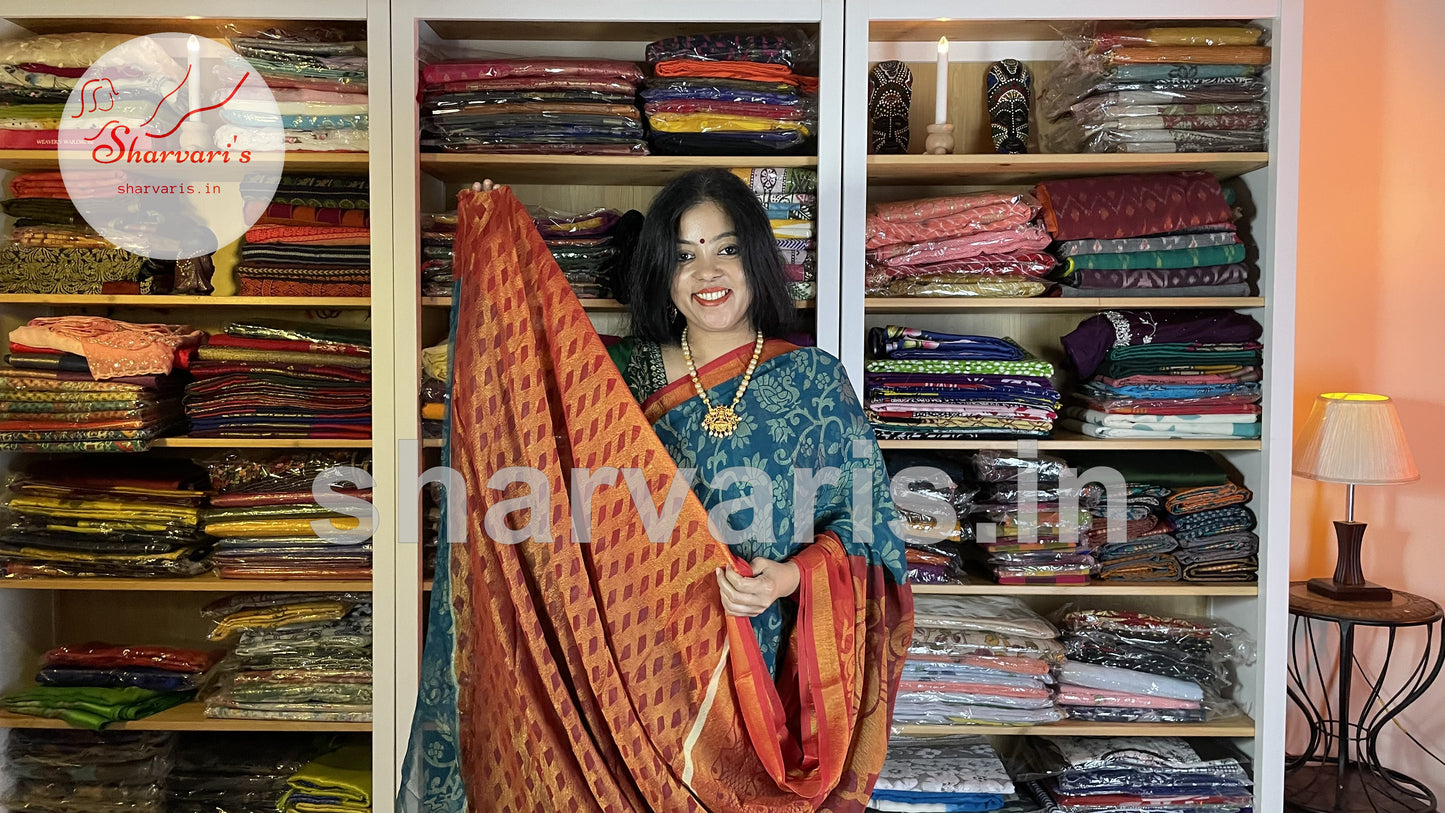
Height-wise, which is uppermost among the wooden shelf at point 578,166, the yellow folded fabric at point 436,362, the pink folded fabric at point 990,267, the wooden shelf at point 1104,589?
the wooden shelf at point 578,166

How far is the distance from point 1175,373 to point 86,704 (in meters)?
2.51

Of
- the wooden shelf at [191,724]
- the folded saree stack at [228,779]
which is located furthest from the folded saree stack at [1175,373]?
the folded saree stack at [228,779]

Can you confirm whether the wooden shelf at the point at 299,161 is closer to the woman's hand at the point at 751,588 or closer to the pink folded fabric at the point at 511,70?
the pink folded fabric at the point at 511,70

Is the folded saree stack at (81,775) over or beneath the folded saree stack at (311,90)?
beneath

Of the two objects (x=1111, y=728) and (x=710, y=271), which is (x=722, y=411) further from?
(x=1111, y=728)

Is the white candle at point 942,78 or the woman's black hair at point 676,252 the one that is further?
the white candle at point 942,78

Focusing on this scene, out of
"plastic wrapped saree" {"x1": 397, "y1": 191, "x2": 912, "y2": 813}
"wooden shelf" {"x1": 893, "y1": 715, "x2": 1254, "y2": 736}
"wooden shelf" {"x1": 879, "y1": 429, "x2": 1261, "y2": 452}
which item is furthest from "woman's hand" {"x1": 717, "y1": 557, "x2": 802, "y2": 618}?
"wooden shelf" {"x1": 893, "y1": 715, "x2": 1254, "y2": 736}

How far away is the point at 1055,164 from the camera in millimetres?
2338

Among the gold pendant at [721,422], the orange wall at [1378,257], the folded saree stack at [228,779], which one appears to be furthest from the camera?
the orange wall at [1378,257]

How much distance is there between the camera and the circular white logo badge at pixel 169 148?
2322 mm

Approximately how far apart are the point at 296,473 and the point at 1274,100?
227 cm

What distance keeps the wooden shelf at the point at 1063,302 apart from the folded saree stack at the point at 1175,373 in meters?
0.06

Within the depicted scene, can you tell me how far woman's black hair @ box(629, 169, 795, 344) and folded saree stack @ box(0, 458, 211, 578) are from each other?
3.98 feet

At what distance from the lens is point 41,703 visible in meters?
2.36
